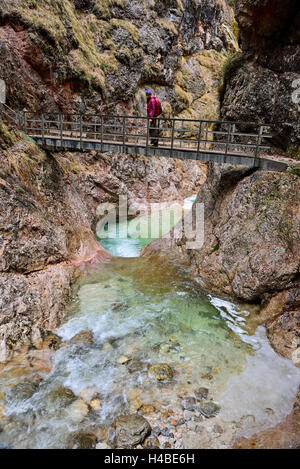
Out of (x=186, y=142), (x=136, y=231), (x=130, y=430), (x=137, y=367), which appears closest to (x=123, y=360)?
(x=137, y=367)

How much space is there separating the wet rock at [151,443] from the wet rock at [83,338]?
300 centimetres

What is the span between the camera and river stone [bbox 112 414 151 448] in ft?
16.0

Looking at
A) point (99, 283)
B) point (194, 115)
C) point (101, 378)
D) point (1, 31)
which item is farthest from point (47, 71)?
point (194, 115)

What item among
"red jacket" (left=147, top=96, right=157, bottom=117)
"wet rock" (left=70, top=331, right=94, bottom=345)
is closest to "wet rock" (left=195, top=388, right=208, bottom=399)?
"wet rock" (left=70, top=331, right=94, bottom=345)

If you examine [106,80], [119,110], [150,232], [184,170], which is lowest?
[150,232]

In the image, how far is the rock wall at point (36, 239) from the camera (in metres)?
7.29

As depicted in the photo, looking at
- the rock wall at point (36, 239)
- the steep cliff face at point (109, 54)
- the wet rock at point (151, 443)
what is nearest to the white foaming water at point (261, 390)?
the wet rock at point (151, 443)

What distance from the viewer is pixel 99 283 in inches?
412

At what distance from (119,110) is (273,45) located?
14.0 m

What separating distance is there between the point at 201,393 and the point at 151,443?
149 cm

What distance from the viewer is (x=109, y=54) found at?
21875mm

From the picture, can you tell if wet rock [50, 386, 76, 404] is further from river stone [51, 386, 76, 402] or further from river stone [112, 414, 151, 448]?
river stone [112, 414, 151, 448]

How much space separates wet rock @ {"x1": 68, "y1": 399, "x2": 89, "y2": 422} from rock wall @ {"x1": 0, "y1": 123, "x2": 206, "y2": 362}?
7.16ft
